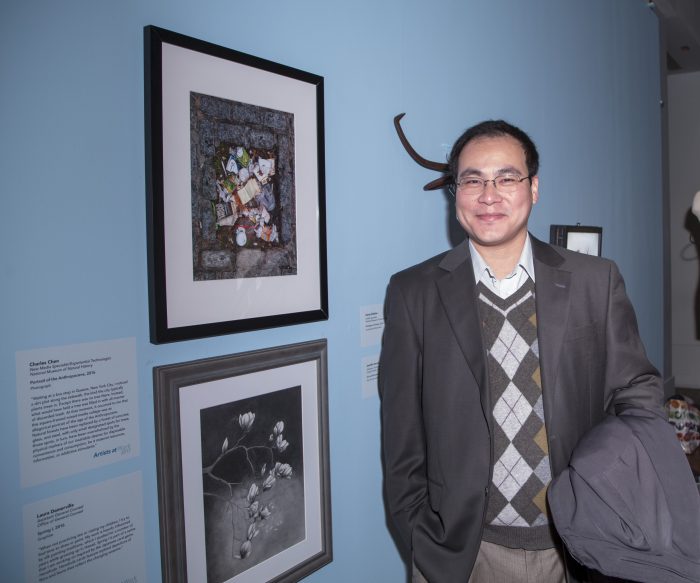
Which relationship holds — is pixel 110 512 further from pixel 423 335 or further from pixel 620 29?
pixel 620 29

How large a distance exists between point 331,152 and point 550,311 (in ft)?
2.34

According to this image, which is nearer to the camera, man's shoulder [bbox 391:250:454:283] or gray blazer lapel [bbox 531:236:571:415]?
gray blazer lapel [bbox 531:236:571:415]

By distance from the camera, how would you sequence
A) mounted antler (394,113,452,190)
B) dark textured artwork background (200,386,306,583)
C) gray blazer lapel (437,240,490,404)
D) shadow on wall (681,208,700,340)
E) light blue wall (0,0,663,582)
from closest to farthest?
1. light blue wall (0,0,663,582)
2. dark textured artwork background (200,386,306,583)
3. gray blazer lapel (437,240,490,404)
4. mounted antler (394,113,452,190)
5. shadow on wall (681,208,700,340)

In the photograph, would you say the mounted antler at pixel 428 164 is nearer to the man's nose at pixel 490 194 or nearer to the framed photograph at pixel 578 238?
the man's nose at pixel 490 194

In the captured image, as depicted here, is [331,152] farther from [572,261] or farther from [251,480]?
[251,480]

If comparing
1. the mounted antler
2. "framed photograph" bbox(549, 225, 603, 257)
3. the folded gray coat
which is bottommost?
the folded gray coat

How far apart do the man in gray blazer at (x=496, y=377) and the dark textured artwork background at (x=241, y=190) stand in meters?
0.43

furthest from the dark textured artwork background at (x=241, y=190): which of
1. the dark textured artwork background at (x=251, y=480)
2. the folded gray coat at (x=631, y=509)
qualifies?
the folded gray coat at (x=631, y=509)

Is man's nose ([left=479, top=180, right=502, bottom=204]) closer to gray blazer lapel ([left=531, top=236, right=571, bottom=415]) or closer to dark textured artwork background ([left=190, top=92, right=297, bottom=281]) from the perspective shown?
gray blazer lapel ([left=531, top=236, right=571, bottom=415])

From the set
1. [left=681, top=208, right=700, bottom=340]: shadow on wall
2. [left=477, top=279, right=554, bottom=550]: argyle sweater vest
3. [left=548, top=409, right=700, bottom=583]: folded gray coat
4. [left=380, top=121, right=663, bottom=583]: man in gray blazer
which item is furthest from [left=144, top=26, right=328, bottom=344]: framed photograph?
[left=681, top=208, right=700, bottom=340]: shadow on wall

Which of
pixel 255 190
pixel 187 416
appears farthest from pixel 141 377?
pixel 255 190

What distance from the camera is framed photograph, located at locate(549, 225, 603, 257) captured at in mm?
2721

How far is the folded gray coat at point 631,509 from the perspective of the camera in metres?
1.30

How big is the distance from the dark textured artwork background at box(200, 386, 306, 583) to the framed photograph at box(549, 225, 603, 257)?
1709 mm
